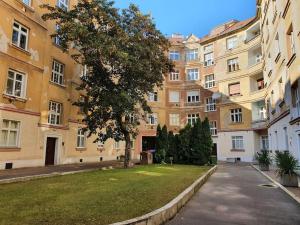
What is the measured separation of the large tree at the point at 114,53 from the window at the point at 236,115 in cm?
1857

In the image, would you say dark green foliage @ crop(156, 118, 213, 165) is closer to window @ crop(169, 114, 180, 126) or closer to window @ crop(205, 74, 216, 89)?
window @ crop(169, 114, 180, 126)

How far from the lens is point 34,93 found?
798 inches

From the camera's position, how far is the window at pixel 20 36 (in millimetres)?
18750

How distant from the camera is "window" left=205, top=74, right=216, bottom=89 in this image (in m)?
42.6

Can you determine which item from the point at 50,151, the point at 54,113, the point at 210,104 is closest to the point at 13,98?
the point at 54,113

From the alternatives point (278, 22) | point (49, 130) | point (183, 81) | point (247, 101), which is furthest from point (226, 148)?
point (49, 130)

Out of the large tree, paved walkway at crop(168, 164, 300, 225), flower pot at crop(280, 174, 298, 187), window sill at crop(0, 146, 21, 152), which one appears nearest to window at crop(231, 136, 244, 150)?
the large tree

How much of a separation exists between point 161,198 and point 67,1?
73.1 feet

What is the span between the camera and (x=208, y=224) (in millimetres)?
6484

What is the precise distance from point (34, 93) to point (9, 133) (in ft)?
11.8

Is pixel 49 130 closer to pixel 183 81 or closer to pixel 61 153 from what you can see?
pixel 61 153

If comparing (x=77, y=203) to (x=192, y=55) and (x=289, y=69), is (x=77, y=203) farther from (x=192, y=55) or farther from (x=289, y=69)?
(x=192, y=55)

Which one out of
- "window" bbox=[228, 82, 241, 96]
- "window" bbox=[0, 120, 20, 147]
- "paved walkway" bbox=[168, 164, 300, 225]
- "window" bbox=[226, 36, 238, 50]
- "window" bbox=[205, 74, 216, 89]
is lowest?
"paved walkway" bbox=[168, 164, 300, 225]

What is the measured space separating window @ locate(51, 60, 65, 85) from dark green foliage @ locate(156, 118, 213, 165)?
11377 mm
